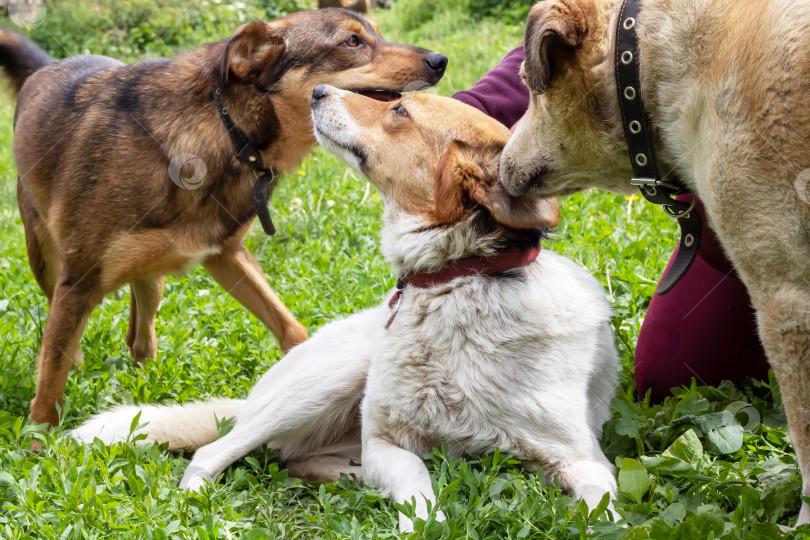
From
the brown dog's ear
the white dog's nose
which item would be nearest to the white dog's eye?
the white dog's nose

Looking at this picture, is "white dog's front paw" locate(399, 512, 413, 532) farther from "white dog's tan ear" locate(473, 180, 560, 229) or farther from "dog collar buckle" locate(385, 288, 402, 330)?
"white dog's tan ear" locate(473, 180, 560, 229)

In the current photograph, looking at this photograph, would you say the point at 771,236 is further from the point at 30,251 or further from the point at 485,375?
the point at 30,251

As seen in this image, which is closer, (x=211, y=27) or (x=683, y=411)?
(x=683, y=411)

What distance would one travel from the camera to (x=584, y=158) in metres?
2.77

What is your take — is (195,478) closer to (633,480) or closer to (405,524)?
(405,524)

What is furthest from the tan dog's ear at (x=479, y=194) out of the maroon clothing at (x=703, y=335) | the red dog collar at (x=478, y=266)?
the maroon clothing at (x=703, y=335)

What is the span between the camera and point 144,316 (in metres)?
4.34

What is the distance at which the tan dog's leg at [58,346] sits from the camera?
371cm

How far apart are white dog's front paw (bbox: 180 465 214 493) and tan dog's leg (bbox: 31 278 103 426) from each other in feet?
3.45

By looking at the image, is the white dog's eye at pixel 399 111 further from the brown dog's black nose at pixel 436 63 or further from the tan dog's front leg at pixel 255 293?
the tan dog's front leg at pixel 255 293

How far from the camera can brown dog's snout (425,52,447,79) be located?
397cm

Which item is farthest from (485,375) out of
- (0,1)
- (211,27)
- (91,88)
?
(0,1)

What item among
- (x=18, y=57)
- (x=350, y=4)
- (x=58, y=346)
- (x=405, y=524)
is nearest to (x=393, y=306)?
(x=405, y=524)

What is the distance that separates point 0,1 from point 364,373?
43.6ft
